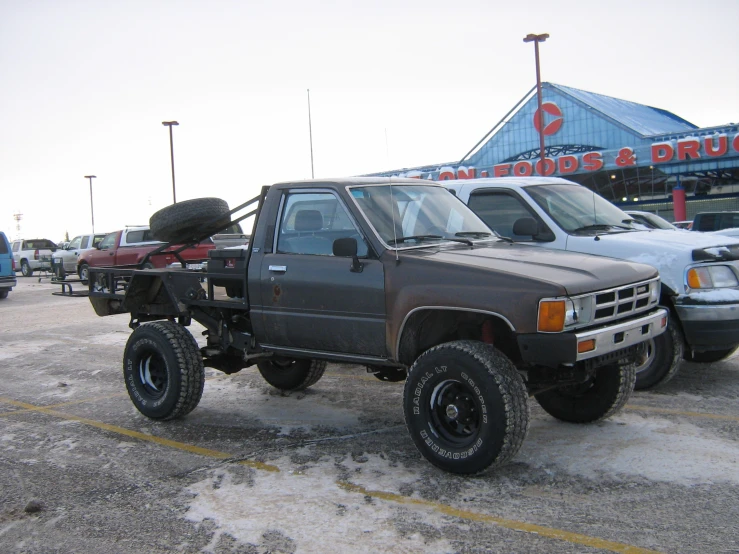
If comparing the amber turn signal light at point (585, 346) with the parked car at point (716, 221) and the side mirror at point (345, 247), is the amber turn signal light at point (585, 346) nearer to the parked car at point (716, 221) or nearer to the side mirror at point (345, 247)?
the side mirror at point (345, 247)

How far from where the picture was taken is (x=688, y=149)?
3403 cm

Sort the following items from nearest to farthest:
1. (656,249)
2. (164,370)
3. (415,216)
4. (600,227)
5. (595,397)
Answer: (415,216) < (595,397) < (164,370) < (656,249) < (600,227)

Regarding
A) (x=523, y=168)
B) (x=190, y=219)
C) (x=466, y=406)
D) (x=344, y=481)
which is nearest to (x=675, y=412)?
(x=466, y=406)

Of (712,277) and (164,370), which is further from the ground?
(712,277)

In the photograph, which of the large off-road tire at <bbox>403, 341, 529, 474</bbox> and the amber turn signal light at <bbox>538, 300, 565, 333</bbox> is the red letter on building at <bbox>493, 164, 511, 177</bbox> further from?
the amber turn signal light at <bbox>538, 300, 565, 333</bbox>

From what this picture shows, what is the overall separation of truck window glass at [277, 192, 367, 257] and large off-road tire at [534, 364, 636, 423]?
2.07 meters

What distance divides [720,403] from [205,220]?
15.6 ft

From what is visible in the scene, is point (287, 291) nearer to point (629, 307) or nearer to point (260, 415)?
point (260, 415)

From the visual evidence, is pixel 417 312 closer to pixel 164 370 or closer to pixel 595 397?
pixel 595 397

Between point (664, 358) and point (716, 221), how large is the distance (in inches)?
523

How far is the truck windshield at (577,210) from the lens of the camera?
771 centimetres

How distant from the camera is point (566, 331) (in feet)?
15.0

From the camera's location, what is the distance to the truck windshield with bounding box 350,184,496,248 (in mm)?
5520

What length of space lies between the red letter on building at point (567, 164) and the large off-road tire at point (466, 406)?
1345 inches
